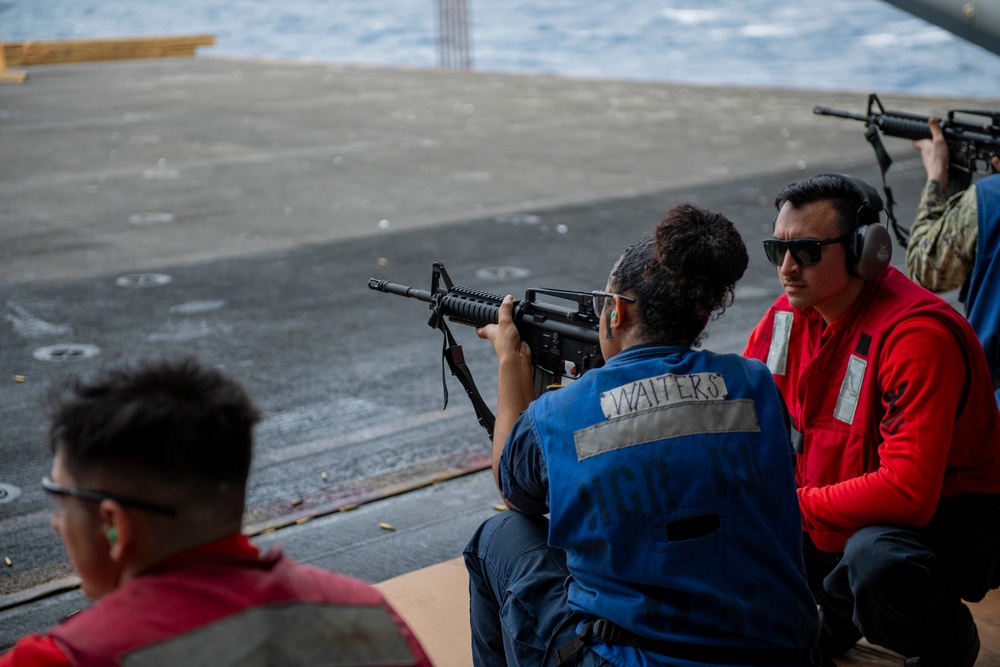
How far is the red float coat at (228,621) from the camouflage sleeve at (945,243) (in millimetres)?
3102

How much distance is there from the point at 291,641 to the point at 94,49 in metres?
28.7

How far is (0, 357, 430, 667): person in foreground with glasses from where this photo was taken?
159 centimetres

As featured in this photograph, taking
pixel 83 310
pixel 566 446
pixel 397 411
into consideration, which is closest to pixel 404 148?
pixel 83 310

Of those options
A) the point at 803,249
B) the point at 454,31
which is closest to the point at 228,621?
the point at 803,249

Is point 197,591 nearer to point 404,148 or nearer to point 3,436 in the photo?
point 3,436

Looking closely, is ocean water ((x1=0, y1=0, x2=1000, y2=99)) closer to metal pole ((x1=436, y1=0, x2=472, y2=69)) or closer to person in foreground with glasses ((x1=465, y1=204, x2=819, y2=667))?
metal pole ((x1=436, y1=0, x2=472, y2=69))

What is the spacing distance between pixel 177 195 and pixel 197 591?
10881mm

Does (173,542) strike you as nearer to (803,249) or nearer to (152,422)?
(152,422)

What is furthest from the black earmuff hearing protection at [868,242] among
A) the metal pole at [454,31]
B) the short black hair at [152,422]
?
the metal pole at [454,31]

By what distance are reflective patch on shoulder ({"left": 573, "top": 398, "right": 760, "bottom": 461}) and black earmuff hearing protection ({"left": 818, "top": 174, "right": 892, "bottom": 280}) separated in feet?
2.98

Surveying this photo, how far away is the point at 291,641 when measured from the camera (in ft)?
5.41

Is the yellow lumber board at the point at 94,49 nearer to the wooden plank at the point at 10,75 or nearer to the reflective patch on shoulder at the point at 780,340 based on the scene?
the wooden plank at the point at 10,75

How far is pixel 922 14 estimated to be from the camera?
1.61m

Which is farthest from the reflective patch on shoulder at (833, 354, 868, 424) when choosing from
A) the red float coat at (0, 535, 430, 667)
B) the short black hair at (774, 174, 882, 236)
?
the red float coat at (0, 535, 430, 667)
